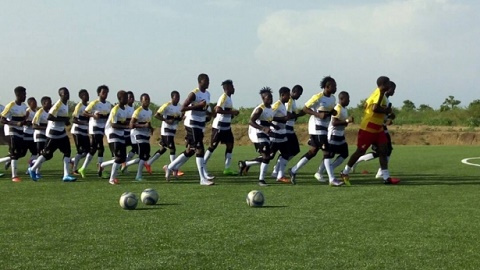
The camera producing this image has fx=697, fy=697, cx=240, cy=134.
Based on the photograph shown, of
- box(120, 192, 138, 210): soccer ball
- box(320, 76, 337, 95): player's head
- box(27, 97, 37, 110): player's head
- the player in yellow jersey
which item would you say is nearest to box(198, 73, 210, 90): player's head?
box(320, 76, 337, 95): player's head

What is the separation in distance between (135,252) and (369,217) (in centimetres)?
376

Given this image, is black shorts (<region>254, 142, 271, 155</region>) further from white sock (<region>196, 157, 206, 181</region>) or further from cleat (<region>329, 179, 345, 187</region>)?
cleat (<region>329, 179, 345, 187</region>)

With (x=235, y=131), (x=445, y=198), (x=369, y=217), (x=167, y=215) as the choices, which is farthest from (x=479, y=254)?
(x=235, y=131)

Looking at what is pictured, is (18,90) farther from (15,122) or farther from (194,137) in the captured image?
(194,137)

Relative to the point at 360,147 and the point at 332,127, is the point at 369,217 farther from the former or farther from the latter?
the point at 332,127

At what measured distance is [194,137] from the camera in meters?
15.4

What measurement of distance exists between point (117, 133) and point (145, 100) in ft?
8.47

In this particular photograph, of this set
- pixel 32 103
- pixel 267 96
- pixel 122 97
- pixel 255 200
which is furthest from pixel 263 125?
pixel 32 103

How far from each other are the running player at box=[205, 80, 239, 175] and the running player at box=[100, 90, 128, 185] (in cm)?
218

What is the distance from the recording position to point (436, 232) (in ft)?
26.9

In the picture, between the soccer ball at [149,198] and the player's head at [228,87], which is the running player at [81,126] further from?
the soccer ball at [149,198]

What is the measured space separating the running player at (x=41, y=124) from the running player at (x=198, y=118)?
4056mm

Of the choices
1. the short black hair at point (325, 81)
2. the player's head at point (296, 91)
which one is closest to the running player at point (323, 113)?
the short black hair at point (325, 81)

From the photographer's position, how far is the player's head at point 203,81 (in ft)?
50.2
